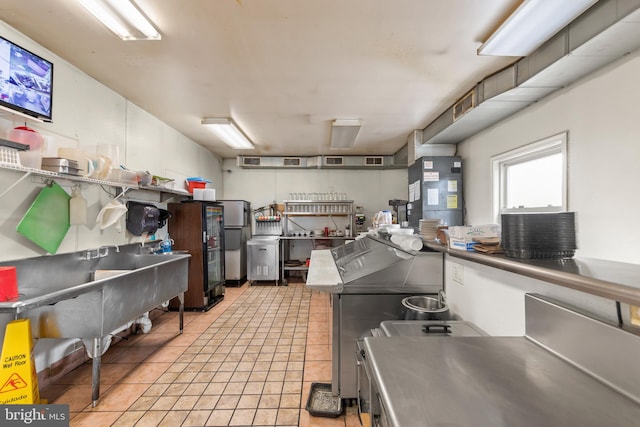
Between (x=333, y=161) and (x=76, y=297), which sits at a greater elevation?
(x=333, y=161)

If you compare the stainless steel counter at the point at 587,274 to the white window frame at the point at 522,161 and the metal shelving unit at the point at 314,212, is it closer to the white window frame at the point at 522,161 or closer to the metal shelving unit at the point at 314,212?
the white window frame at the point at 522,161

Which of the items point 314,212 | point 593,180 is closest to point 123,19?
point 593,180

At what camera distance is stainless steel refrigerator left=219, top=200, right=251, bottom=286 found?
17.7 ft

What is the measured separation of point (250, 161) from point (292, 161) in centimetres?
91

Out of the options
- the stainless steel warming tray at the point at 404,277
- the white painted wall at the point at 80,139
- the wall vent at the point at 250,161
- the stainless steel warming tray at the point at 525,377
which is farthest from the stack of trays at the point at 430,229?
the wall vent at the point at 250,161

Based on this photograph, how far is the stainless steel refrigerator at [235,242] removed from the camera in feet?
17.7

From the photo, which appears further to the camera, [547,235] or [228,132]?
[228,132]

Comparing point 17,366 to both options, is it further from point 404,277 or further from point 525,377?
point 525,377

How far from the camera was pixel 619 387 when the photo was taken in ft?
2.56

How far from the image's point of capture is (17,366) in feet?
5.42

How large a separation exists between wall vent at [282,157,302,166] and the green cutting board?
156 inches

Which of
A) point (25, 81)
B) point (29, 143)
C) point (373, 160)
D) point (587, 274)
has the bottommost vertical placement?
point (587, 274)

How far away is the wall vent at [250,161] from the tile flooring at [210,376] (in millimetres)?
3292

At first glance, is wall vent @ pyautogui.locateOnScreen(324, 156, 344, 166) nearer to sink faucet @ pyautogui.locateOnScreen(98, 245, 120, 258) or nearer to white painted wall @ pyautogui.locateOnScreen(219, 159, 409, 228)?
white painted wall @ pyautogui.locateOnScreen(219, 159, 409, 228)
